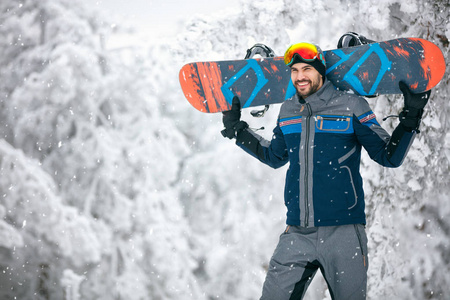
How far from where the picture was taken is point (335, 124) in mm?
2105

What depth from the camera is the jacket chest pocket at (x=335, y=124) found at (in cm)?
210

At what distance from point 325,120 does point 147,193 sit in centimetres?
520

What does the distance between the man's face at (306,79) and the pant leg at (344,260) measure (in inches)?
27.2

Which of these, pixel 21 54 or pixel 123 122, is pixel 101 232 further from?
pixel 21 54

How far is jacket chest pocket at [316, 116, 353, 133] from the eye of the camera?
6.88 ft

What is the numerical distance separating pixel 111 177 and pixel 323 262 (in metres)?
5.36

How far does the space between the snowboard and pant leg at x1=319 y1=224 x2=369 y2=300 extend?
2.70 feet

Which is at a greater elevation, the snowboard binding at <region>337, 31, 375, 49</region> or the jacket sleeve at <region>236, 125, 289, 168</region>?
the snowboard binding at <region>337, 31, 375, 49</region>

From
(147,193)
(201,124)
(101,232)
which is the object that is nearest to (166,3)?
(201,124)

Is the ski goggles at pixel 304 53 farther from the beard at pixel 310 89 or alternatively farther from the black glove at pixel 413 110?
the black glove at pixel 413 110

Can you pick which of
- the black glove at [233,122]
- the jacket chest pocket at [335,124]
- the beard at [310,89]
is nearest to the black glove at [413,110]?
the jacket chest pocket at [335,124]

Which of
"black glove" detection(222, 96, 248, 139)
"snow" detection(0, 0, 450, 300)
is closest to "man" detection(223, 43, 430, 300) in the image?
"black glove" detection(222, 96, 248, 139)

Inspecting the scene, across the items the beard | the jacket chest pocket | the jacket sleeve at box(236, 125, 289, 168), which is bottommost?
the jacket sleeve at box(236, 125, 289, 168)

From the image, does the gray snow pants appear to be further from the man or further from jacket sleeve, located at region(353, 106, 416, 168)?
jacket sleeve, located at region(353, 106, 416, 168)
